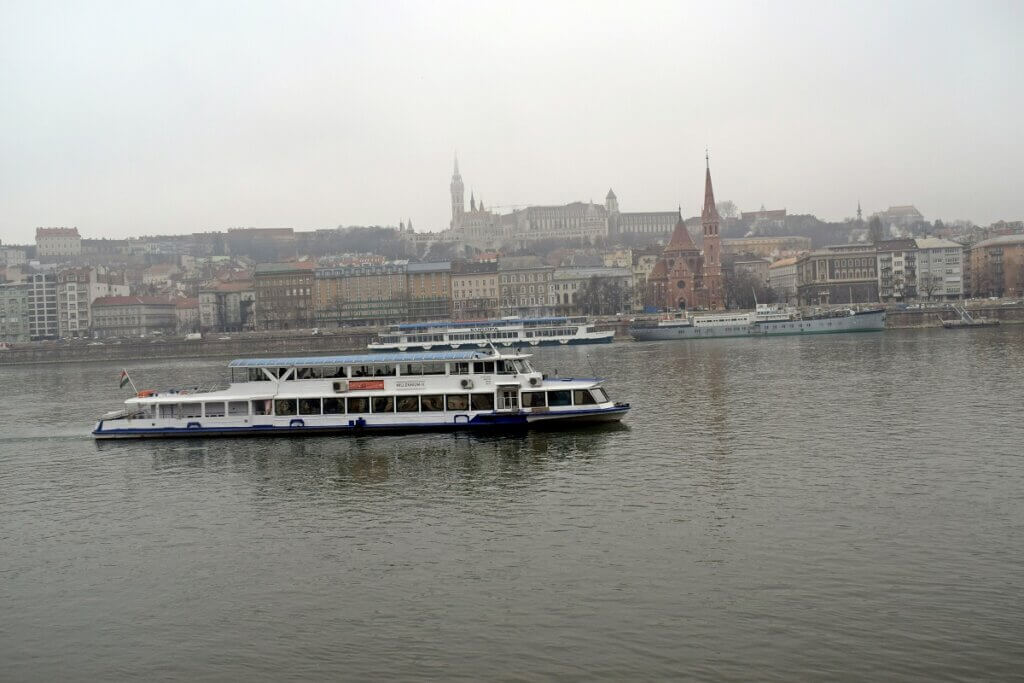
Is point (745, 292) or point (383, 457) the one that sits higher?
point (745, 292)

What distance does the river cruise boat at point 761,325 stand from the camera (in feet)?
292

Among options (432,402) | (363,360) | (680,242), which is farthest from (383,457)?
(680,242)

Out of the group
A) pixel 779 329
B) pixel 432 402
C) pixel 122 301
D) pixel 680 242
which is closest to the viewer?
pixel 432 402

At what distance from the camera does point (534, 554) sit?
14398 mm

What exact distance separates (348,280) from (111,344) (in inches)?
1379

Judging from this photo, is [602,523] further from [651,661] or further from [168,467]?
[168,467]

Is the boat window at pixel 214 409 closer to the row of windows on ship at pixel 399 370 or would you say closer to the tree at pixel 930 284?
the row of windows on ship at pixel 399 370

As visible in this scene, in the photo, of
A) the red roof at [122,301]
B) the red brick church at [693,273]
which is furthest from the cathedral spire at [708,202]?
the red roof at [122,301]

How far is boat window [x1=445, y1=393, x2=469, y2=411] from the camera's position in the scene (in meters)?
27.5

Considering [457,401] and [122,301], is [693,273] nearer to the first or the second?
[122,301]

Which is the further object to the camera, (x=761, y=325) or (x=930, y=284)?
(x=930, y=284)

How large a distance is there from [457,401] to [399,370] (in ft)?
6.89

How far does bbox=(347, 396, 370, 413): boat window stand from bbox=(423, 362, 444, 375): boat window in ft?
6.43

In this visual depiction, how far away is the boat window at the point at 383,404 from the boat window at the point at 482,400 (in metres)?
2.48
